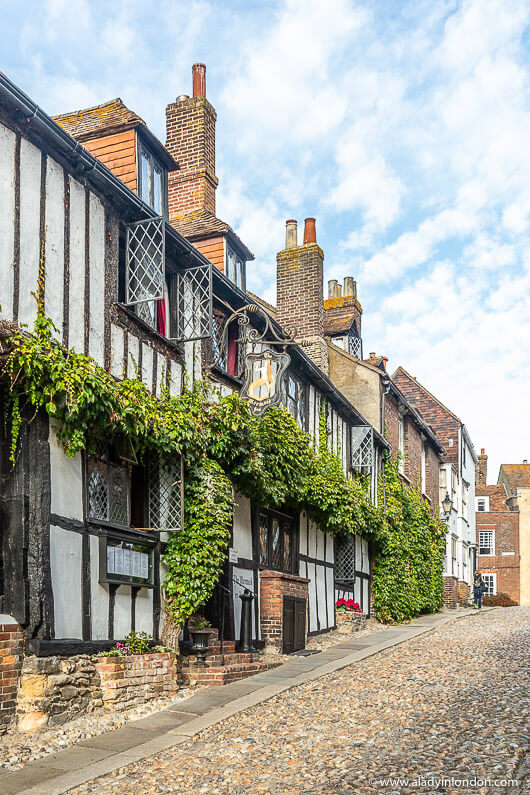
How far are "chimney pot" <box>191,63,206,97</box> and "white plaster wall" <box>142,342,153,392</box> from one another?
7.40 m

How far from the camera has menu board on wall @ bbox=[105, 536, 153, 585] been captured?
360 inches

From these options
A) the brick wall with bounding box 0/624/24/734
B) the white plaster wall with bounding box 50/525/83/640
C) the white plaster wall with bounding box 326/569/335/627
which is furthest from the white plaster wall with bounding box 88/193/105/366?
the white plaster wall with bounding box 326/569/335/627

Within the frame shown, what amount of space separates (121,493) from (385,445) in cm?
1248

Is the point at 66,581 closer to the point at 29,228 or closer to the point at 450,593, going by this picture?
the point at 29,228

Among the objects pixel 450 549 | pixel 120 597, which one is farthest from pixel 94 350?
pixel 450 549

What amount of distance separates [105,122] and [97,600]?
21.7ft

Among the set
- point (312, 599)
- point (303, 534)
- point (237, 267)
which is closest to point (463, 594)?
point (312, 599)

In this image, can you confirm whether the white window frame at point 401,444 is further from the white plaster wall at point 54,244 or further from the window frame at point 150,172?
the white plaster wall at point 54,244

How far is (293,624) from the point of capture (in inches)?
523

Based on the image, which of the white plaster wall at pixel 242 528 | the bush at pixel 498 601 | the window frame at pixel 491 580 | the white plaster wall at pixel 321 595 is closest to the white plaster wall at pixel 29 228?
the white plaster wall at pixel 242 528

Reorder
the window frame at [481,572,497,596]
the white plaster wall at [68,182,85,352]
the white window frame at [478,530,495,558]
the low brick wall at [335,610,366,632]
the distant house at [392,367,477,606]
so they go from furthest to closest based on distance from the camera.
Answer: the white window frame at [478,530,495,558], the window frame at [481,572,497,596], the distant house at [392,367,477,606], the low brick wall at [335,610,366,632], the white plaster wall at [68,182,85,352]

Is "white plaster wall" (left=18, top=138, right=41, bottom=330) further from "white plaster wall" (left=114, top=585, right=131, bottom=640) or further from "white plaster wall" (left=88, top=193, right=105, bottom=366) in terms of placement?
"white plaster wall" (left=114, top=585, right=131, bottom=640)

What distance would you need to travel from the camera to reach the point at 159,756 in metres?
6.93

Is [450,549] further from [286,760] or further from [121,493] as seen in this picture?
[286,760]
